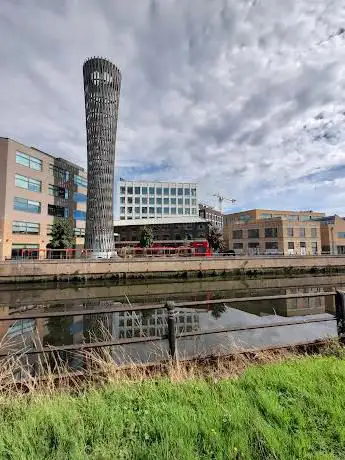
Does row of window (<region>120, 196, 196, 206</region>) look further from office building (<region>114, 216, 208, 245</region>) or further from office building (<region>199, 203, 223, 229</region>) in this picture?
office building (<region>114, 216, 208, 245</region>)

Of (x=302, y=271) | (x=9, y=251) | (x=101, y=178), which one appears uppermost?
(x=101, y=178)

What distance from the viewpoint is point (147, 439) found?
8.90ft

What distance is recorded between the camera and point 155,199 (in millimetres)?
111812

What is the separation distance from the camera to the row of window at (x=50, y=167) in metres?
47.9

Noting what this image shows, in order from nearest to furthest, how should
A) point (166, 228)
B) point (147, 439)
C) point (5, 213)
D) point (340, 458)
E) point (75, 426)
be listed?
point (340, 458), point (147, 439), point (75, 426), point (5, 213), point (166, 228)

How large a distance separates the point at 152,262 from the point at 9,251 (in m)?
22.0

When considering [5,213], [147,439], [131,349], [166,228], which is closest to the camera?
[147,439]

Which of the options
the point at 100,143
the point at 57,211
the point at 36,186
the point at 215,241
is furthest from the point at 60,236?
the point at 215,241

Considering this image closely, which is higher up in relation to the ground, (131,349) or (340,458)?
(340,458)

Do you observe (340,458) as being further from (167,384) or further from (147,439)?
(167,384)

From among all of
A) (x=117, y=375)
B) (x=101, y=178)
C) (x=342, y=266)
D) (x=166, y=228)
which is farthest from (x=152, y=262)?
(x=166, y=228)

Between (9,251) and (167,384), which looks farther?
(9,251)

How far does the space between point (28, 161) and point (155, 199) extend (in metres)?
64.7

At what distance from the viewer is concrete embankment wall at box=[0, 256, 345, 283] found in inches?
1355
